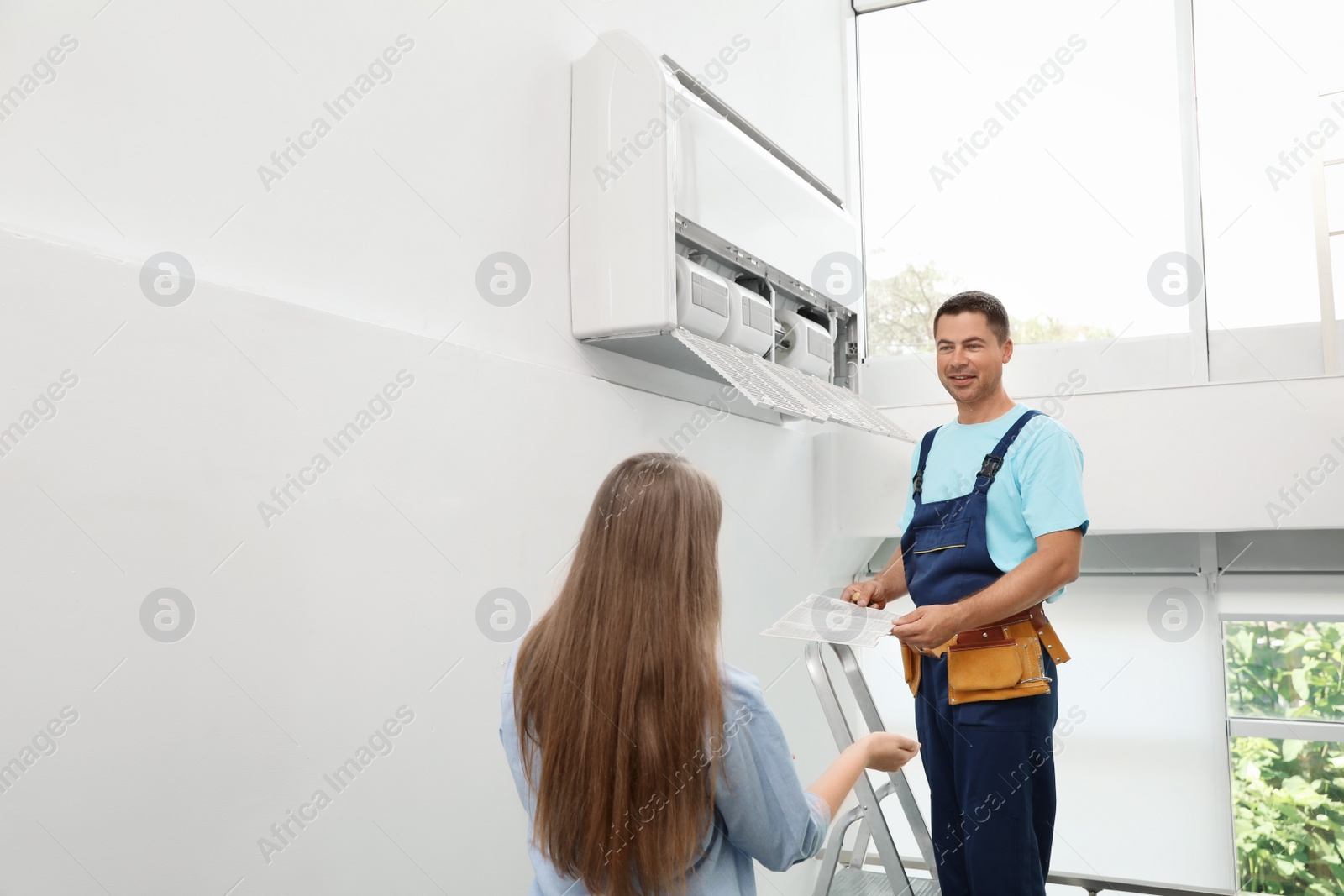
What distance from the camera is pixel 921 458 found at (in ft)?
6.61

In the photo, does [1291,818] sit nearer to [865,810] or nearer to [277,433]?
[865,810]

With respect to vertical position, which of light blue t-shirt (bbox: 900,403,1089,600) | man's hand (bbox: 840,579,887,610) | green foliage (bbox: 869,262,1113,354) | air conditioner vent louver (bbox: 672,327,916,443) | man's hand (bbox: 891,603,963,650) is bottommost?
man's hand (bbox: 891,603,963,650)

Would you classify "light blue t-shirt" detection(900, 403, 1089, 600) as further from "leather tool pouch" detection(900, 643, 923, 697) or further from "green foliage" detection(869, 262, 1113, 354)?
"green foliage" detection(869, 262, 1113, 354)

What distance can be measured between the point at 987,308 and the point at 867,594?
627 millimetres

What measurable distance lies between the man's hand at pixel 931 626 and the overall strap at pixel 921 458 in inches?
14.4

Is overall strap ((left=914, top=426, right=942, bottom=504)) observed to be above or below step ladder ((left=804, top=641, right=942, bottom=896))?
above

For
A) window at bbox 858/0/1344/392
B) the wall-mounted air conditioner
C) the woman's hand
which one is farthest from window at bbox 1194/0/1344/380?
the woman's hand

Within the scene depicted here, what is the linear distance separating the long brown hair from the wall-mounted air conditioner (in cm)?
89

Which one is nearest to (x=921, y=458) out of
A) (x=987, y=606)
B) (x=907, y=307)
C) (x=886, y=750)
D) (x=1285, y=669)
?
(x=987, y=606)

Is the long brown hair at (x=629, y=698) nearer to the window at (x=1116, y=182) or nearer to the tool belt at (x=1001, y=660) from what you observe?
the tool belt at (x=1001, y=660)

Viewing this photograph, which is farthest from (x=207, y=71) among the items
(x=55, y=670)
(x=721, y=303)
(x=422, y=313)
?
(x=721, y=303)

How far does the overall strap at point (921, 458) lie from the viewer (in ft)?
6.48

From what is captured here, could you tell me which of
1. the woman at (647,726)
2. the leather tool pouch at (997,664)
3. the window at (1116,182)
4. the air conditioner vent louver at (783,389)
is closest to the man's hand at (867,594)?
the leather tool pouch at (997,664)

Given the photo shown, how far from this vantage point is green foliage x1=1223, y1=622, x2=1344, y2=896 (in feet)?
9.88
